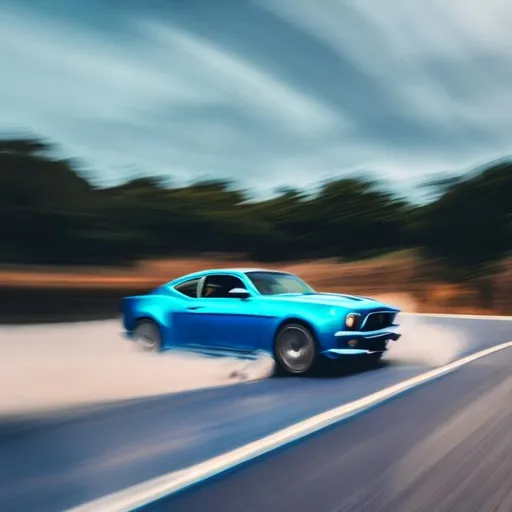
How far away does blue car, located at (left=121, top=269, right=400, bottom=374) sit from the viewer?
9070 mm

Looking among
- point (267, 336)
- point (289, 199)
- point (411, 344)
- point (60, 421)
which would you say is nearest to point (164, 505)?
point (60, 421)

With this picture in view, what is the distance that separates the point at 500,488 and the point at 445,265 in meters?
12.2

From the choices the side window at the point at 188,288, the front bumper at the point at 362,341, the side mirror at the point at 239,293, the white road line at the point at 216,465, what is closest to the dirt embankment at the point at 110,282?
the side window at the point at 188,288

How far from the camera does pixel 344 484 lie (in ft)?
14.8

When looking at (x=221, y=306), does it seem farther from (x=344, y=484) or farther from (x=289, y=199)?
(x=344, y=484)

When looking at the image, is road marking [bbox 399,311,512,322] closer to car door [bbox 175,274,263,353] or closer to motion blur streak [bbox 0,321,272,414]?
car door [bbox 175,274,263,353]

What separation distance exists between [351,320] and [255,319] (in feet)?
3.76

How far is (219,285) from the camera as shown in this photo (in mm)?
9570

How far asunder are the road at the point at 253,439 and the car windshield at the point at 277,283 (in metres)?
1.39

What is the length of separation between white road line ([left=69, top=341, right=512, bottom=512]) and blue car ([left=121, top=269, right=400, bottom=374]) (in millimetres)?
1414

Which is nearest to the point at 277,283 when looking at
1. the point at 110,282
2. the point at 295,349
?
the point at 295,349

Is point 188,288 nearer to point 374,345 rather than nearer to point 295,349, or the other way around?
point 295,349

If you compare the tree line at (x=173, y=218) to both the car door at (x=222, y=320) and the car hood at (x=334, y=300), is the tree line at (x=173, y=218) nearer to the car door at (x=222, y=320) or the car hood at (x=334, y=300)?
the car door at (x=222, y=320)

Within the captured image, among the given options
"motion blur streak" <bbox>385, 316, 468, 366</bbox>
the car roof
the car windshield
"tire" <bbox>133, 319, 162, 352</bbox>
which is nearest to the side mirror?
the car windshield
